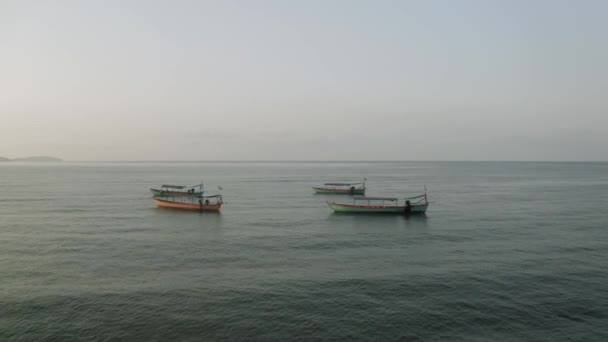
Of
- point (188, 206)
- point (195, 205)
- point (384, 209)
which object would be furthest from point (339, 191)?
point (188, 206)

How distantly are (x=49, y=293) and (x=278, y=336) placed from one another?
20873 millimetres

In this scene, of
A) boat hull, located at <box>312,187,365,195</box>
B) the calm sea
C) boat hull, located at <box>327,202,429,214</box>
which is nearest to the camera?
the calm sea

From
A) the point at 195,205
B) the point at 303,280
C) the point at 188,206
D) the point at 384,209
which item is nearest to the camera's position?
the point at 303,280

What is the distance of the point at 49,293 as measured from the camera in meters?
32.3

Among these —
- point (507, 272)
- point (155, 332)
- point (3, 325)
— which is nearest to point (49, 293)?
point (3, 325)

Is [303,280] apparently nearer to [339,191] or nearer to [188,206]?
[188,206]

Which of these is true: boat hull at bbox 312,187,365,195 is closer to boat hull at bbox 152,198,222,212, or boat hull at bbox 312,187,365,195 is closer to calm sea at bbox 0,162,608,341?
boat hull at bbox 152,198,222,212

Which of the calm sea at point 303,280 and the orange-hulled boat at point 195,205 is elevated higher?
the orange-hulled boat at point 195,205

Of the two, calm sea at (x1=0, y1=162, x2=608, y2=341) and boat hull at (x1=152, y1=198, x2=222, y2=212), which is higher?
boat hull at (x1=152, y1=198, x2=222, y2=212)

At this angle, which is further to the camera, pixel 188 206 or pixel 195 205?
pixel 188 206

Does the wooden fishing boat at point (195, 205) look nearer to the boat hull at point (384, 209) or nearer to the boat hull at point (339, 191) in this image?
the boat hull at point (384, 209)

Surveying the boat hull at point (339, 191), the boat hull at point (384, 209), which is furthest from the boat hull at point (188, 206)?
the boat hull at point (339, 191)

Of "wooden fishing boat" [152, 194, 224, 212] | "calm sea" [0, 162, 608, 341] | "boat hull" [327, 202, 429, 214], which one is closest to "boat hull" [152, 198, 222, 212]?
"wooden fishing boat" [152, 194, 224, 212]

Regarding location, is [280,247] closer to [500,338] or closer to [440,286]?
[440,286]
